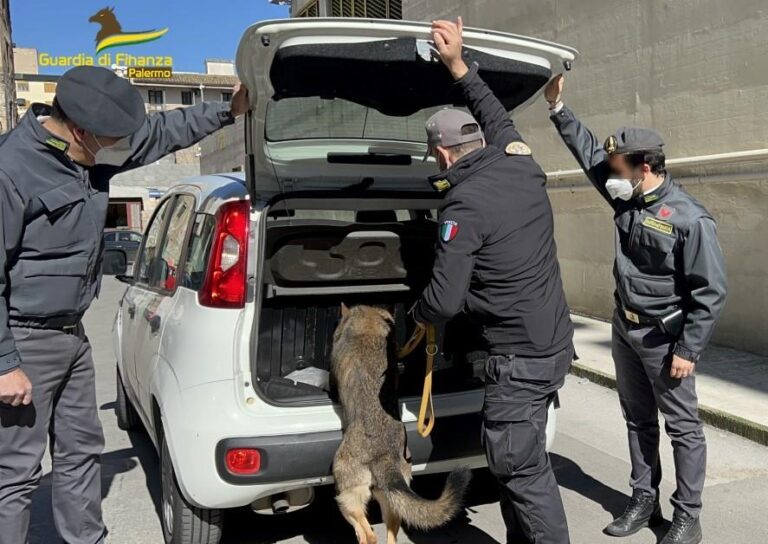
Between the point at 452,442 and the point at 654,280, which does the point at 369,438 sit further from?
the point at 654,280

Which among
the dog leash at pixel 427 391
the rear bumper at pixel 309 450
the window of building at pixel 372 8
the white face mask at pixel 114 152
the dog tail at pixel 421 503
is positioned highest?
the window of building at pixel 372 8

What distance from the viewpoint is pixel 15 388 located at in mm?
2535

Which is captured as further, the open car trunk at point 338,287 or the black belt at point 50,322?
the open car trunk at point 338,287

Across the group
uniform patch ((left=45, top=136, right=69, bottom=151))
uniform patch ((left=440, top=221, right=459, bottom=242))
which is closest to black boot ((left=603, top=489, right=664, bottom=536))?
uniform patch ((left=440, top=221, right=459, bottom=242))

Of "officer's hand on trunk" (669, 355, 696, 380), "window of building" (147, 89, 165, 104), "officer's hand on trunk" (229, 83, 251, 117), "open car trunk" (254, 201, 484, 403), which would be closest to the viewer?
"officer's hand on trunk" (229, 83, 251, 117)

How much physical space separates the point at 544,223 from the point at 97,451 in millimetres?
2235

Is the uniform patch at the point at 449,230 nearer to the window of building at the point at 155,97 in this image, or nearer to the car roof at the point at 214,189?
the car roof at the point at 214,189

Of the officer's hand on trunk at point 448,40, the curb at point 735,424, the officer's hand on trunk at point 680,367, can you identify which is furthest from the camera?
the curb at point 735,424

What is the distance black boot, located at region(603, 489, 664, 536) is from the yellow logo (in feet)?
117

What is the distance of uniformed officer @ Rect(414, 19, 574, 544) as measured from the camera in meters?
2.69

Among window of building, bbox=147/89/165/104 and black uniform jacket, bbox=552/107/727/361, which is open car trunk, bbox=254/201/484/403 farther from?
window of building, bbox=147/89/165/104

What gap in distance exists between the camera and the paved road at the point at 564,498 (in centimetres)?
358

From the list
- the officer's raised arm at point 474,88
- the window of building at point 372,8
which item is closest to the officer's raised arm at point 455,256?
the officer's raised arm at point 474,88

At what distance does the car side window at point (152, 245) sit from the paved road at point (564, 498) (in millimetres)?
1302
